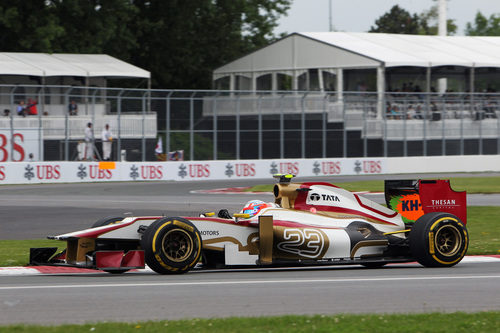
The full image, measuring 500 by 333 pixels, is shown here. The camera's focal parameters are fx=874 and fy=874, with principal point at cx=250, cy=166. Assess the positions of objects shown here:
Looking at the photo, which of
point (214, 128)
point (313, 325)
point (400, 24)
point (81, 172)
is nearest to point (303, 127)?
point (214, 128)

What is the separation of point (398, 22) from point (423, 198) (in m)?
108

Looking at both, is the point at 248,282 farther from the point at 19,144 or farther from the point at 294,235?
the point at 19,144

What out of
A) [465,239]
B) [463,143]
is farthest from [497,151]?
[465,239]

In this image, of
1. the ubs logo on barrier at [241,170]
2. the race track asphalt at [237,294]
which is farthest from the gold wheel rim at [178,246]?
the ubs logo on barrier at [241,170]

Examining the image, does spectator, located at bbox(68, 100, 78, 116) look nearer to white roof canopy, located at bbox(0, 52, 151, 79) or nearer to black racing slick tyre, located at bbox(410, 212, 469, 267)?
white roof canopy, located at bbox(0, 52, 151, 79)

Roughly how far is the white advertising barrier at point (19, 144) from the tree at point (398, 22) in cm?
8921

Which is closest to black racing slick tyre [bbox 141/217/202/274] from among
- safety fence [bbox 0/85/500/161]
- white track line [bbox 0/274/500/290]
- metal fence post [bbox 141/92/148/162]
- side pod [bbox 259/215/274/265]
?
white track line [bbox 0/274/500/290]

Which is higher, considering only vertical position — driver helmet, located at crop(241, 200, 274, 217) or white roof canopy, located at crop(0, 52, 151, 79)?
white roof canopy, located at crop(0, 52, 151, 79)

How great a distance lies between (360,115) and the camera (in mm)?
37969

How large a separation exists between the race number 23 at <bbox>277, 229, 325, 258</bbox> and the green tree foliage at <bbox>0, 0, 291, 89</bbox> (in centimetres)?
3274

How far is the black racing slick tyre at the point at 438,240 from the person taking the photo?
11.9 meters

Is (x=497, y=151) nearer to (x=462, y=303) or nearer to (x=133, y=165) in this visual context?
(x=133, y=165)

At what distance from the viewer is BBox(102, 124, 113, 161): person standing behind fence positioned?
3222 cm

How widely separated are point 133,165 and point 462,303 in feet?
81.9
